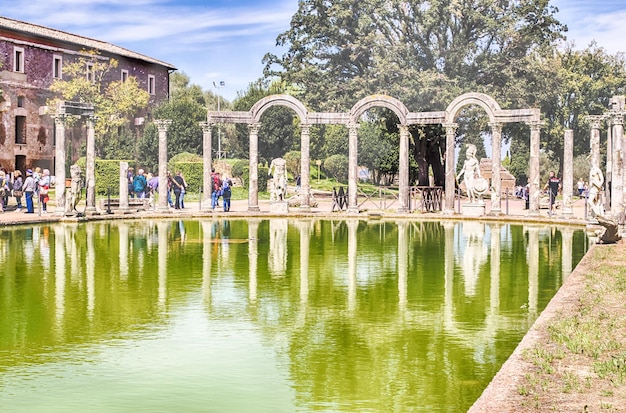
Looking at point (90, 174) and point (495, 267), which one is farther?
point (90, 174)

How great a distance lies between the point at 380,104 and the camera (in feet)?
103

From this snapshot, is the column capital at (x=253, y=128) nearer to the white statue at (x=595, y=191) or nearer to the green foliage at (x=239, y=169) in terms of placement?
the white statue at (x=595, y=191)

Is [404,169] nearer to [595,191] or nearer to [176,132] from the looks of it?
[595,191]

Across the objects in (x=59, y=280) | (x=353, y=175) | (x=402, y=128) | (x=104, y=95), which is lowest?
(x=59, y=280)

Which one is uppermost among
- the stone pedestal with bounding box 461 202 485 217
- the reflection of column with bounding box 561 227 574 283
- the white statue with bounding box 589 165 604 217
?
the white statue with bounding box 589 165 604 217

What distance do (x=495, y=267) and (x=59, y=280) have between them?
7.56 m

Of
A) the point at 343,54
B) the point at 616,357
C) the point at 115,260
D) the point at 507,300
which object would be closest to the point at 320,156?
the point at 343,54

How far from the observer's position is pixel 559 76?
52719mm

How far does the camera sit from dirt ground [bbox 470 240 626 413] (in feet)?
19.8

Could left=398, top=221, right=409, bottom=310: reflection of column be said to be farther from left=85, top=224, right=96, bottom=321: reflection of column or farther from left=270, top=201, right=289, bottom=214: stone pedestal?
left=270, top=201, right=289, bottom=214: stone pedestal

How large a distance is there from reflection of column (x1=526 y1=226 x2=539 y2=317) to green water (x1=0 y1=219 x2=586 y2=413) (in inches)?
1.5

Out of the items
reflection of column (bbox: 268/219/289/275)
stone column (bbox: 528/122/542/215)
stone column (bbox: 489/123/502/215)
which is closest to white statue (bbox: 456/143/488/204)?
stone column (bbox: 489/123/502/215)

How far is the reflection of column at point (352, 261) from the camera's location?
11.6 m

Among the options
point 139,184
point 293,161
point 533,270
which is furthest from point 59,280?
point 293,161
